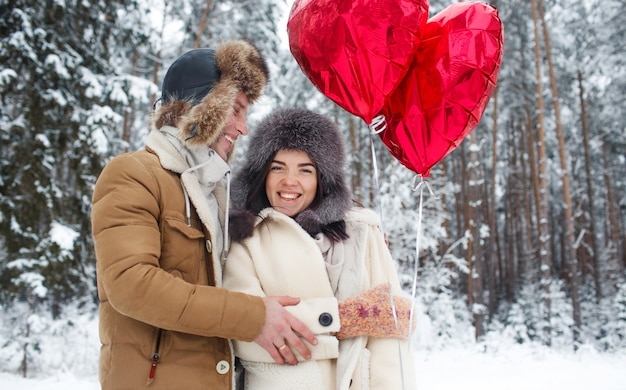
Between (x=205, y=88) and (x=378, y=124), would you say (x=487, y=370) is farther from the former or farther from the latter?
(x=205, y=88)

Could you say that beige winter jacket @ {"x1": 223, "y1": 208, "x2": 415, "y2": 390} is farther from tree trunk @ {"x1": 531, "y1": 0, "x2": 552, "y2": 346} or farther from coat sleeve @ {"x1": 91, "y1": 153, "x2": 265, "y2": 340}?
tree trunk @ {"x1": 531, "y1": 0, "x2": 552, "y2": 346}

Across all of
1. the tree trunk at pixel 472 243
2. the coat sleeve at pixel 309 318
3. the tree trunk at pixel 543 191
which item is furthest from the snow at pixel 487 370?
the coat sleeve at pixel 309 318

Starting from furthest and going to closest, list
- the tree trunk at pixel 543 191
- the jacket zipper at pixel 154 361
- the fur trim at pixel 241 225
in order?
the tree trunk at pixel 543 191
the fur trim at pixel 241 225
the jacket zipper at pixel 154 361

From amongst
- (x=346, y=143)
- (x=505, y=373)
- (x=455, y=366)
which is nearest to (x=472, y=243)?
(x=455, y=366)

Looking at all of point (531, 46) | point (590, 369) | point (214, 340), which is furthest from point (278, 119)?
point (531, 46)

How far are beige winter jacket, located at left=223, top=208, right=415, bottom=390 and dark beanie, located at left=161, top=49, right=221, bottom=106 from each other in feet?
2.10

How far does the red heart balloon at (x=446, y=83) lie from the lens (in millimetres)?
2012

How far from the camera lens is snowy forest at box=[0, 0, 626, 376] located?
7.10 meters

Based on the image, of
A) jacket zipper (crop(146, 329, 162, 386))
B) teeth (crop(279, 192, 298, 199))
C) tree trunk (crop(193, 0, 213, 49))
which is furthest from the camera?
tree trunk (crop(193, 0, 213, 49))

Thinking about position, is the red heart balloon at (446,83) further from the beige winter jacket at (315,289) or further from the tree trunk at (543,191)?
the tree trunk at (543,191)

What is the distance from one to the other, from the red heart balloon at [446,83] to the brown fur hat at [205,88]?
721mm

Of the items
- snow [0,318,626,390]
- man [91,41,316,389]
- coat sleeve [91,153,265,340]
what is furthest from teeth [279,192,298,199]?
snow [0,318,626,390]

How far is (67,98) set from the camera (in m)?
7.31

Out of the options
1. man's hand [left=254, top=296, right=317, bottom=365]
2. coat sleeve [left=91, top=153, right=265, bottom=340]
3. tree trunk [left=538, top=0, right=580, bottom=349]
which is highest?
tree trunk [left=538, top=0, right=580, bottom=349]
